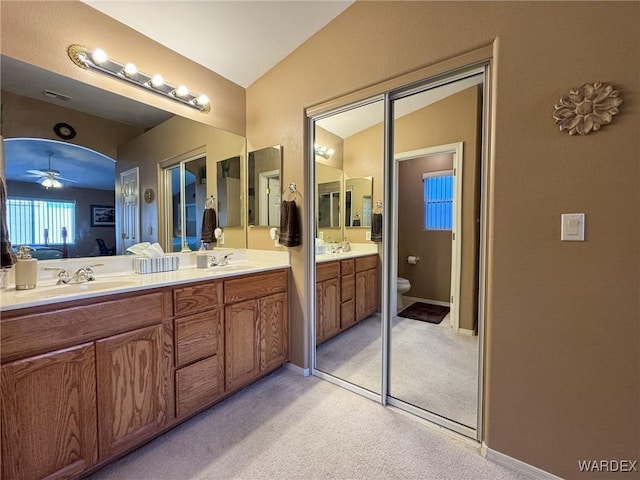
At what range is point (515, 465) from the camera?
53.8 inches

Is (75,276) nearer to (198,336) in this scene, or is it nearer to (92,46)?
(198,336)

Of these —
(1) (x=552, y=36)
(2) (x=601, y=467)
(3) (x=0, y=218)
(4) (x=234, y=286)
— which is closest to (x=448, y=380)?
(2) (x=601, y=467)

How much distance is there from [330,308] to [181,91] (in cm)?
209

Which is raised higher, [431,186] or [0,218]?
[431,186]

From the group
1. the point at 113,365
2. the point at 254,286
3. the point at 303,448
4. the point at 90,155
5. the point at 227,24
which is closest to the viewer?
the point at 113,365

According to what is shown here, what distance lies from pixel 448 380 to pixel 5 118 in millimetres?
3076

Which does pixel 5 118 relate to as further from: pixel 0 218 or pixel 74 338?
pixel 74 338

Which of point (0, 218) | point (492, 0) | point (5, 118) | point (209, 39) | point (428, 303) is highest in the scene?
point (209, 39)

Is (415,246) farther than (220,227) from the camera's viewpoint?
No

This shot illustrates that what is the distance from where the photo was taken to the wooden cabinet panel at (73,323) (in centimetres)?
108

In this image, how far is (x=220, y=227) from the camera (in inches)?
99.0

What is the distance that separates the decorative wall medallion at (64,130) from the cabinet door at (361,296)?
2.17 metres

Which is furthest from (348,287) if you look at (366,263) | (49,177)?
(49,177)

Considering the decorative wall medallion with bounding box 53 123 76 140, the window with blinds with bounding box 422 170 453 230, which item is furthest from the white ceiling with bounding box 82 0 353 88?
the window with blinds with bounding box 422 170 453 230
